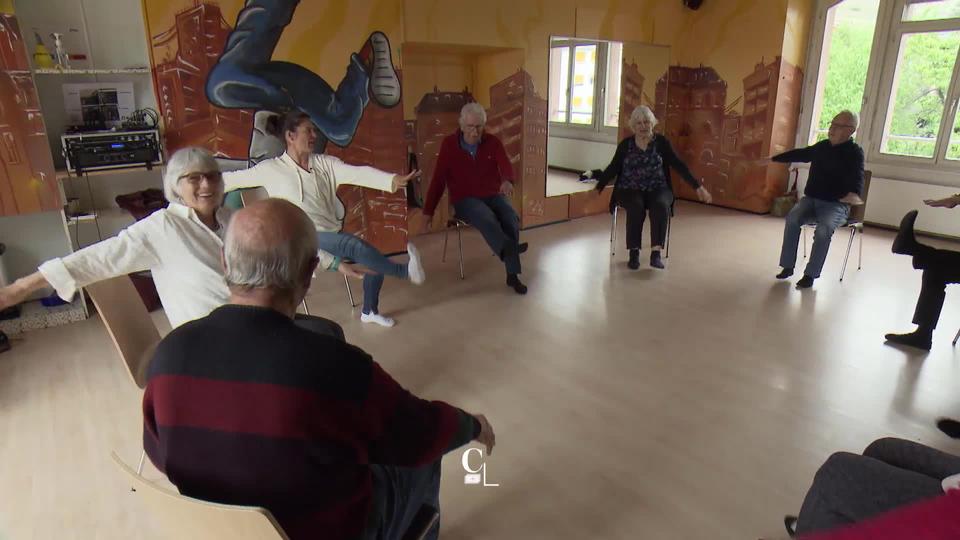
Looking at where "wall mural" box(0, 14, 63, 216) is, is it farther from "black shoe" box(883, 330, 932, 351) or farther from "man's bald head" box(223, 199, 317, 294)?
"black shoe" box(883, 330, 932, 351)

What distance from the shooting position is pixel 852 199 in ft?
14.1

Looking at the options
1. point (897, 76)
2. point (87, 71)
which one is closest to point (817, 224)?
point (897, 76)

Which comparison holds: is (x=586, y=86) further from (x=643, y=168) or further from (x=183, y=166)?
(x=183, y=166)

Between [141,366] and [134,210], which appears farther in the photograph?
[134,210]

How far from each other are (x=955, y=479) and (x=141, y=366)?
239 centimetres

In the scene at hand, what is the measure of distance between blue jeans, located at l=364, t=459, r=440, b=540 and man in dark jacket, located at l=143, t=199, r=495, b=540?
91 millimetres

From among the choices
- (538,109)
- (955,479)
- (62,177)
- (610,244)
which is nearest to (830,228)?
(610,244)

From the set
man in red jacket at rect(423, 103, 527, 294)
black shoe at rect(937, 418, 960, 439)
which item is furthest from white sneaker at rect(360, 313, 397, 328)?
black shoe at rect(937, 418, 960, 439)

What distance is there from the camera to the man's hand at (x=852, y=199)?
430 centimetres

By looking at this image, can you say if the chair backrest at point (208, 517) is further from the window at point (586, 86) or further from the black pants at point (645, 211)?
the window at point (586, 86)

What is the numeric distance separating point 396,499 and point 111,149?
3.38m

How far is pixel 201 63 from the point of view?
13.3ft

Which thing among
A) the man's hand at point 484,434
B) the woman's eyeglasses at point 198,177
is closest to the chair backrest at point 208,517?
the man's hand at point 484,434

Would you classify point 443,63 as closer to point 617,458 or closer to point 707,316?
point 707,316
